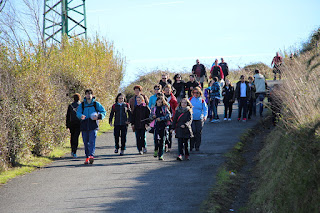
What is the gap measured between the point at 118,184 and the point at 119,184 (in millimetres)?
23

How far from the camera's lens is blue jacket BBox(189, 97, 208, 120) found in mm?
14102

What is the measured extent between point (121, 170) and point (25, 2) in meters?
10.6

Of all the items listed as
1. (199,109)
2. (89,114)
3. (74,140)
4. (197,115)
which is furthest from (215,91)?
(89,114)

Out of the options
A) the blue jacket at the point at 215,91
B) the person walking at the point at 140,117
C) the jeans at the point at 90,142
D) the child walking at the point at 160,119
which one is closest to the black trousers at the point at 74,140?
the jeans at the point at 90,142

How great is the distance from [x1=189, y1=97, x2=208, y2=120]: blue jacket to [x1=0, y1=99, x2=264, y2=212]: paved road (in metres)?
1.11

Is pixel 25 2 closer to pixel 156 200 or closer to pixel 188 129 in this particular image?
→ pixel 188 129

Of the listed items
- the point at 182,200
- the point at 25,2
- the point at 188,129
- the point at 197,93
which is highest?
the point at 25,2

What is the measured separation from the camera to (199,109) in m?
14.2

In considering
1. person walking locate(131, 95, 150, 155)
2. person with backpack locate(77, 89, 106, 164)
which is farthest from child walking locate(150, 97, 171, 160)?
person with backpack locate(77, 89, 106, 164)

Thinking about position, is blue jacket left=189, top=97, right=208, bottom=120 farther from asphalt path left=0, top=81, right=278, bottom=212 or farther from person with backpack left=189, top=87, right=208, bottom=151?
asphalt path left=0, top=81, right=278, bottom=212

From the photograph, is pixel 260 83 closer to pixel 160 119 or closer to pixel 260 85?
pixel 260 85

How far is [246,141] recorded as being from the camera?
16109 mm

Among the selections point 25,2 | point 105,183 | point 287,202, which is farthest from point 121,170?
point 25,2

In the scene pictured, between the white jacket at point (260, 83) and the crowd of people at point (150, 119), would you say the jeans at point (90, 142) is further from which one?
the white jacket at point (260, 83)
